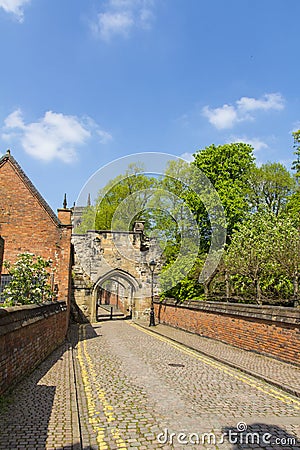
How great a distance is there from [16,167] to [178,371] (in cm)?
1336

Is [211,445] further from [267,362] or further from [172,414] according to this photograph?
[267,362]

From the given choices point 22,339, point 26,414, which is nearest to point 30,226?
point 22,339

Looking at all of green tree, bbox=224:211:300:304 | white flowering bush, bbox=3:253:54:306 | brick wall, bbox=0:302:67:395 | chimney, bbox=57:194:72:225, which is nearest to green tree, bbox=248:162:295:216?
green tree, bbox=224:211:300:304

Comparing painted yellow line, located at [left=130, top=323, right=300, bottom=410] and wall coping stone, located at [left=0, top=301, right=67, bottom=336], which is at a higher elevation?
wall coping stone, located at [left=0, top=301, right=67, bottom=336]

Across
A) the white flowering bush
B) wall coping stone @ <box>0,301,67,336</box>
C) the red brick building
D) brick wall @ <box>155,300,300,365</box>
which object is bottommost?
brick wall @ <box>155,300,300,365</box>

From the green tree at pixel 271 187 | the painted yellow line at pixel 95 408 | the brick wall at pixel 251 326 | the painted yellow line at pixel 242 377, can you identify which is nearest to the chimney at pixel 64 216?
the brick wall at pixel 251 326

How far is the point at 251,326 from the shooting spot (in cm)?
1267

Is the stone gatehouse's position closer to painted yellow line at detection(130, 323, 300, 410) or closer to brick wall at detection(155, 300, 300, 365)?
brick wall at detection(155, 300, 300, 365)

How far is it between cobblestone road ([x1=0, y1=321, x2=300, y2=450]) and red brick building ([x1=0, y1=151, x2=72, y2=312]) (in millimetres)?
7597

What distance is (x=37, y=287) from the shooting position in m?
14.6

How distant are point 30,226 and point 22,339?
11009 mm

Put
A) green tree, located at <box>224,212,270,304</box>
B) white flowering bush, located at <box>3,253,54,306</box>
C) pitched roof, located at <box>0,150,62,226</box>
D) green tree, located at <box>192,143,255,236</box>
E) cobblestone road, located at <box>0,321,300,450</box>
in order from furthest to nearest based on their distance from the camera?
green tree, located at <box>192,143,255,236</box> < pitched roof, located at <box>0,150,62,226</box> < green tree, located at <box>224,212,270,304</box> < white flowering bush, located at <box>3,253,54,306</box> < cobblestone road, located at <box>0,321,300,450</box>

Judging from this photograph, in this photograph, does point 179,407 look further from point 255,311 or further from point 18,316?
point 255,311

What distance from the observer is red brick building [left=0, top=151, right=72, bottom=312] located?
1794 cm
